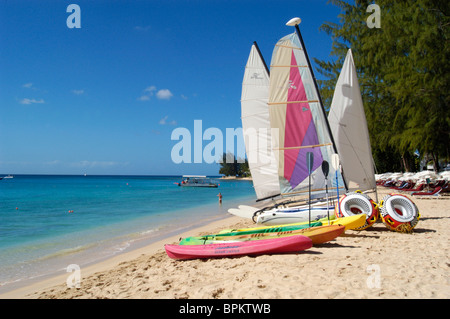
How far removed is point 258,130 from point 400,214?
6.19 m

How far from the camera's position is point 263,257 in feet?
20.1

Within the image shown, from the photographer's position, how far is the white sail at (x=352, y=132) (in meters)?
10.4

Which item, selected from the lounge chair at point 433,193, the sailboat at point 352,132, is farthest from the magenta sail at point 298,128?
the lounge chair at point 433,193

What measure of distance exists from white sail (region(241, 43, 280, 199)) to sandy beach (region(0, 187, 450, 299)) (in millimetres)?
5264

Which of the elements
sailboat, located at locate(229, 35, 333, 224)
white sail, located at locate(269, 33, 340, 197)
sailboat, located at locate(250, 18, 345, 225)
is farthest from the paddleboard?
sailboat, located at locate(229, 35, 333, 224)

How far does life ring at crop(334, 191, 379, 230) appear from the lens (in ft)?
27.5

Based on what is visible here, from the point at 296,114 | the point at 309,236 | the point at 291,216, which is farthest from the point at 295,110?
the point at 309,236

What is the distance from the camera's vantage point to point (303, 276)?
4.76 m

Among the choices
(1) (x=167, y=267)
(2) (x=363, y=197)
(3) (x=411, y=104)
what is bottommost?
(1) (x=167, y=267)

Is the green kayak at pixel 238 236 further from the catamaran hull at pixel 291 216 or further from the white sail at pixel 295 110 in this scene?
the white sail at pixel 295 110

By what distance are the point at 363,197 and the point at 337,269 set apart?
161 inches

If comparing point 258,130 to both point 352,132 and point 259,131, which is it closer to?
point 259,131
